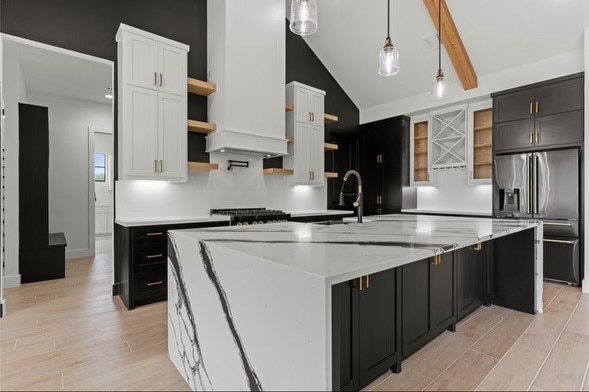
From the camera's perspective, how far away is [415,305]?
78.9 inches

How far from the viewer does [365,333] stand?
162cm

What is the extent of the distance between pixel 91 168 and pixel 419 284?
579cm

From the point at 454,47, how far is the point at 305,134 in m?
2.37

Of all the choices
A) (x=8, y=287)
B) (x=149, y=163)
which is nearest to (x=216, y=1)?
(x=149, y=163)

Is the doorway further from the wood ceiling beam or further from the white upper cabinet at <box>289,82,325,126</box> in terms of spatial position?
the wood ceiling beam

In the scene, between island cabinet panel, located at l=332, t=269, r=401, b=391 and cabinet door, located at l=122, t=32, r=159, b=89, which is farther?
cabinet door, located at l=122, t=32, r=159, b=89

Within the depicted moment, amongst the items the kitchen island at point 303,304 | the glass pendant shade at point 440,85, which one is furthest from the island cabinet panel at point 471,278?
the glass pendant shade at point 440,85

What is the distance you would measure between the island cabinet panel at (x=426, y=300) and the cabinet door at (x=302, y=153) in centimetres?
284

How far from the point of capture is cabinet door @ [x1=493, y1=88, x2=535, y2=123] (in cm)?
407

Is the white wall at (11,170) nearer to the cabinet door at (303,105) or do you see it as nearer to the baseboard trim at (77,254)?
the baseboard trim at (77,254)

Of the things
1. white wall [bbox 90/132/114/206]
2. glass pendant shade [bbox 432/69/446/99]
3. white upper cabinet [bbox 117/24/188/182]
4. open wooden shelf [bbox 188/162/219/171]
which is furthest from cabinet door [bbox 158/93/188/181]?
white wall [bbox 90/132/114/206]

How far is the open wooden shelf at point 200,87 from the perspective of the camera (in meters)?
3.85

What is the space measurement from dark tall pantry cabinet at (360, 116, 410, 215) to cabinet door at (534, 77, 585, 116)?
2.01 m

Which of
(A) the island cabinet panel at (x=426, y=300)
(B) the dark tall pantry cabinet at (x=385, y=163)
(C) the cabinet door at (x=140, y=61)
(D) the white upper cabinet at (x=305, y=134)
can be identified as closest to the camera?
(A) the island cabinet panel at (x=426, y=300)
